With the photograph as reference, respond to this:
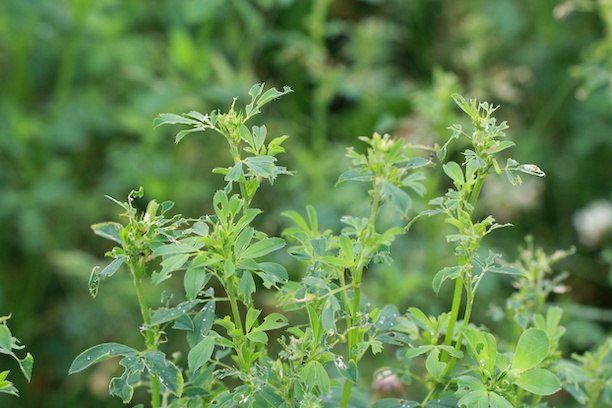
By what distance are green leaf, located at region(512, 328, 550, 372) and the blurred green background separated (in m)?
0.99

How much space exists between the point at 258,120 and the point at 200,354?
5.82ft

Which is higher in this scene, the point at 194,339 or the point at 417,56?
the point at 417,56

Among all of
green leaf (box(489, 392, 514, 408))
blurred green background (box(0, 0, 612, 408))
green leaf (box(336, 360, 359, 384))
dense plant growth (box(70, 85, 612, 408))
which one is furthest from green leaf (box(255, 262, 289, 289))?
blurred green background (box(0, 0, 612, 408))

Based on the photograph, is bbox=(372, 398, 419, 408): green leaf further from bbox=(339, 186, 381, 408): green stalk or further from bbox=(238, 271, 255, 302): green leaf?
bbox=(238, 271, 255, 302): green leaf

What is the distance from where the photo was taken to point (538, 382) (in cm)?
78

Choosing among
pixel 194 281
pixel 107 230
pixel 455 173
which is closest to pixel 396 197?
pixel 455 173

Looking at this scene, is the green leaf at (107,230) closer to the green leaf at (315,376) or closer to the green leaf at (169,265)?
the green leaf at (169,265)

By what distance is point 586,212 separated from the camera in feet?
7.81

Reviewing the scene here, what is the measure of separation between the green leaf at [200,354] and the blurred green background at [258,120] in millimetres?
1105

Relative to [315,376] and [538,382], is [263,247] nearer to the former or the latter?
[315,376]

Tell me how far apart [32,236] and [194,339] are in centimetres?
140

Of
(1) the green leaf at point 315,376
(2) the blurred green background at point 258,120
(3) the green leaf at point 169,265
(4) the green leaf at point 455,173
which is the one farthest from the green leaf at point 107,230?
(2) the blurred green background at point 258,120

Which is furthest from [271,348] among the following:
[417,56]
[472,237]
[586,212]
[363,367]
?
[472,237]

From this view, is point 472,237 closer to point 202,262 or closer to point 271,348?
point 202,262
